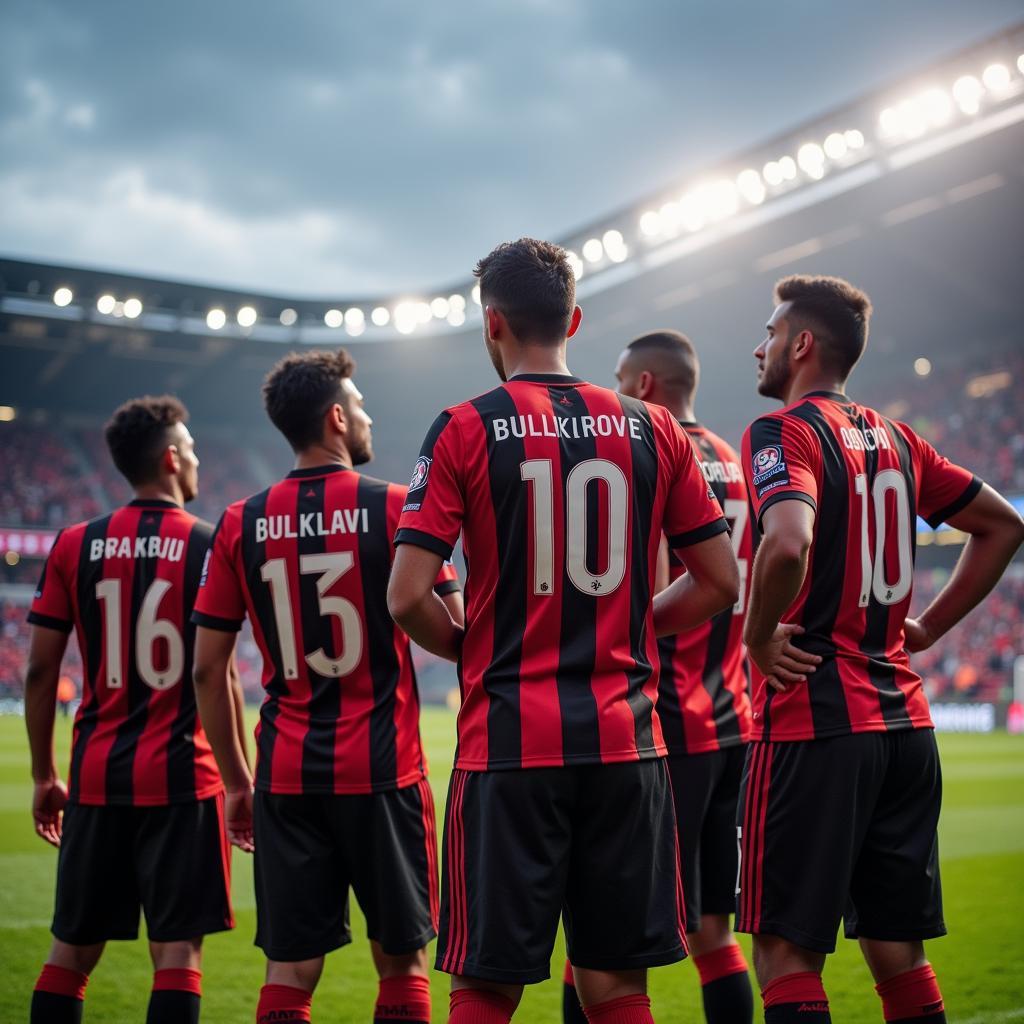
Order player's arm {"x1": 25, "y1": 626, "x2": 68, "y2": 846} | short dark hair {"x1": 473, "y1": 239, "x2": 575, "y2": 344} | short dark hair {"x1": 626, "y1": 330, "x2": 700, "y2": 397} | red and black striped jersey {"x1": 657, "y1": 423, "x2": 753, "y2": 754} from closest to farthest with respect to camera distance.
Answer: short dark hair {"x1": 473, "y1": 239, "x2": 575, "y2": 344}
red and black striped jersey {"x1": 657, "y1": 423, "x2": 753, "y2": 754}
player's arm {"x1": 25, "y1": 626, "x2": 68, "y2": 846}
short dark hair {"x1": 626, "y1": 330, "x2": 700, "y2": 397}

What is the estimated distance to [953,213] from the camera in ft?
68.3

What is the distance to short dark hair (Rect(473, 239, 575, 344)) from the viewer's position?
2.48 meters

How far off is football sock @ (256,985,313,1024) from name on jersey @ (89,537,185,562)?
4.43 ft

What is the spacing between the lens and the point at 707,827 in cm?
349

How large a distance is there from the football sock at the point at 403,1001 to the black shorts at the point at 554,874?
0.78 m

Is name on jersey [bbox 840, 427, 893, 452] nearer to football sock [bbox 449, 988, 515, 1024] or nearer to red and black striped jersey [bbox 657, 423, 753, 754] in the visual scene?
red and black striped jersey [bbox 657, 423, 753, 754]

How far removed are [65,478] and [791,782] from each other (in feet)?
109

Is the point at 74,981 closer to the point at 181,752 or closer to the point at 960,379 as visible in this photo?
the point at 181,752

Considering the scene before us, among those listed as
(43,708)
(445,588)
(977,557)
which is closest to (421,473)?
(445,588)

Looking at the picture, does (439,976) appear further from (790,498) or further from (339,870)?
(790,498)

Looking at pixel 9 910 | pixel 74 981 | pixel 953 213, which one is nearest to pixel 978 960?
pixel 74 981

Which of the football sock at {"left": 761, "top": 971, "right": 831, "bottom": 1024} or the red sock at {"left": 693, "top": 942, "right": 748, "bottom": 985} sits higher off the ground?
the football sock at {"left": 761, "top": 971, "right": 831, "bottom": 1024}

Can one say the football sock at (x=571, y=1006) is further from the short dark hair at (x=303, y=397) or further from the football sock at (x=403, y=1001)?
the short dark hair at (x=303, y=397)

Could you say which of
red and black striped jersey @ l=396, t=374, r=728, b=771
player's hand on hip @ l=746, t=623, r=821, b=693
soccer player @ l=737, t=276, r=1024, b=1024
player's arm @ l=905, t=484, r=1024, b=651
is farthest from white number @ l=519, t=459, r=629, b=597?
player's arm @ l=905, t=484, r=1024, b=651
